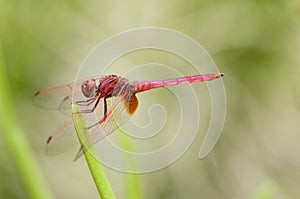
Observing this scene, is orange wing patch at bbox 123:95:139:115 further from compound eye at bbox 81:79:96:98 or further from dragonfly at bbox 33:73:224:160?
compound eye at bbox 81:79:96:98

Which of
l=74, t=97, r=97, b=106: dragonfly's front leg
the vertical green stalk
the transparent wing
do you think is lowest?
the vertical green stalk

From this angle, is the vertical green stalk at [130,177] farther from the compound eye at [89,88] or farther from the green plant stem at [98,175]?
the compound eye at [89,88]

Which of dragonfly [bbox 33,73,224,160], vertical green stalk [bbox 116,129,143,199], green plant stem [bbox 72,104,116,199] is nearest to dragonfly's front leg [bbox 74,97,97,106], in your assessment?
dragonfly [bbox 33,73,224,160]

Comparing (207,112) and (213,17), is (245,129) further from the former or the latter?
(213,17)

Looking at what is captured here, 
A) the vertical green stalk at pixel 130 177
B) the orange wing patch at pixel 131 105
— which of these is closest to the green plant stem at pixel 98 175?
the vertical green stalk at pixel 130 177

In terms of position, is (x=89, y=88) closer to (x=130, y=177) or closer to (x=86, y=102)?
(x=86, y=102)

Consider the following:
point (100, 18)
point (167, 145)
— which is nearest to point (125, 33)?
point (100, 18)

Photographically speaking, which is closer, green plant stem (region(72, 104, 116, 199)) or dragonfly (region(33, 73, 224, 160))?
green plant stem (region(72, 104, 116, 199))

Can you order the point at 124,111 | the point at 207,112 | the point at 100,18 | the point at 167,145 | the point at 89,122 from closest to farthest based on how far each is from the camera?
1. the point at 89,122
2. the point at 124,111
3. the point at 167,145
4. the point at 207,112
5. the point at 100,18
